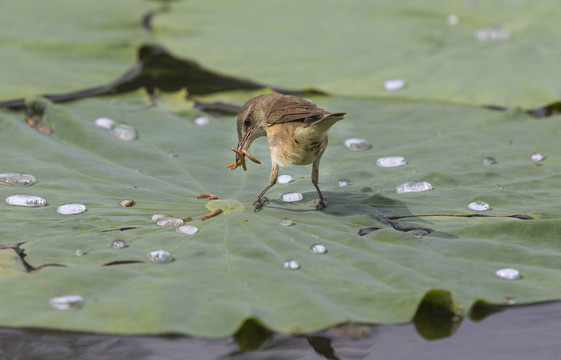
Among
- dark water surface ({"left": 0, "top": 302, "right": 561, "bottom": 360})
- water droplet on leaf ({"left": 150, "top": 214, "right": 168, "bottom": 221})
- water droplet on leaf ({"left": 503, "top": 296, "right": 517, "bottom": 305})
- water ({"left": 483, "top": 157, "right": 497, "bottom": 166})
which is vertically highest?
water ({"left": 483, "top": 157, "right": 497, "bottom": 166})

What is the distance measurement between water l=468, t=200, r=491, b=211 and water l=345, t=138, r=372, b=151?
965 mm

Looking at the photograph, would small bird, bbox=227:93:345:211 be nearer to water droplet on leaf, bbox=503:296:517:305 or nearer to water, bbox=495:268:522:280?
water, bbox=495:268:522:280

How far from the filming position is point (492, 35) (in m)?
6.03

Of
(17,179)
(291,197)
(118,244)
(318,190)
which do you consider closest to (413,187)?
(318,190)

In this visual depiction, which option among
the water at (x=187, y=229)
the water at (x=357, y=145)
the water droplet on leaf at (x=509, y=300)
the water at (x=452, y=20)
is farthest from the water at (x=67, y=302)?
the water at (x=452, y=20)

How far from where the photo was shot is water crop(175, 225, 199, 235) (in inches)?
135

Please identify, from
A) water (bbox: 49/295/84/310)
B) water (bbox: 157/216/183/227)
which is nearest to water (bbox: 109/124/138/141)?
water (bbox: 157/216/183/227)

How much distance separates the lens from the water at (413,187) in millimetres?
4008

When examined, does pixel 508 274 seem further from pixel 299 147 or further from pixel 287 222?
pixel 299 147

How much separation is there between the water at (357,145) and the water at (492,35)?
Answer: 6.68ft

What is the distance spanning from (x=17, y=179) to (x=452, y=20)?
404 cm

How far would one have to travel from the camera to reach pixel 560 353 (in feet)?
9.35

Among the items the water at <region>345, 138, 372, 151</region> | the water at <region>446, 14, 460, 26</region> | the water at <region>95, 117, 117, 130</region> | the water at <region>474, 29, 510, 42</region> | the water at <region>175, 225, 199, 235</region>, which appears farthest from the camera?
the water at <region>446, 14, 460, 26</region>

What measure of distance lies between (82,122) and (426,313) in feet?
8.93
